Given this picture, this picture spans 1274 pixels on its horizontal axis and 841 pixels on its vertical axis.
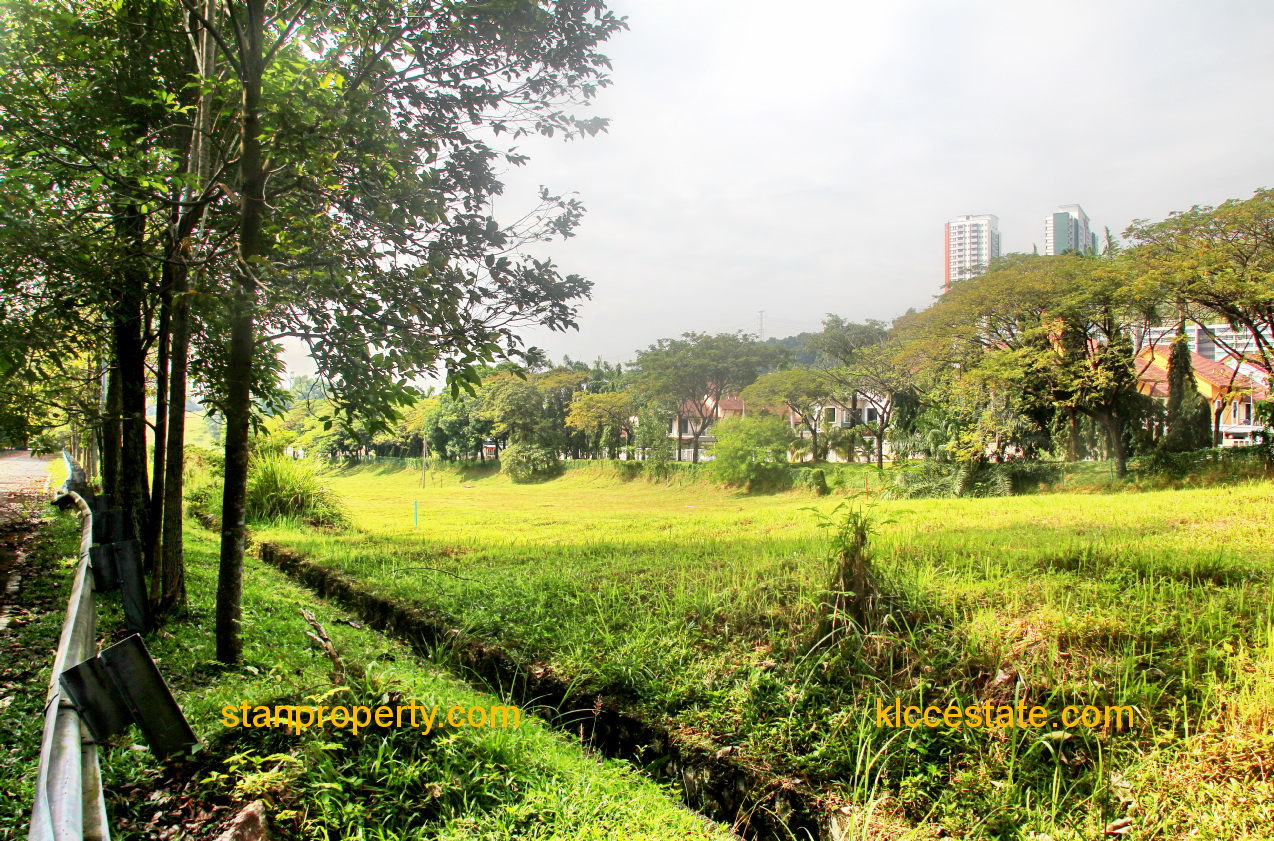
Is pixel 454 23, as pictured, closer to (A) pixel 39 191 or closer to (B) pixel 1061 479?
(A) pixel 39 191

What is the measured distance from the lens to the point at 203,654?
2984 millimetres

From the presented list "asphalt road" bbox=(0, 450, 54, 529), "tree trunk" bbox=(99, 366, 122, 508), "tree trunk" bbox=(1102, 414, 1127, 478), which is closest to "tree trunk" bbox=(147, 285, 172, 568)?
"tree trunk" bbox=(99, 366, 122, 508)

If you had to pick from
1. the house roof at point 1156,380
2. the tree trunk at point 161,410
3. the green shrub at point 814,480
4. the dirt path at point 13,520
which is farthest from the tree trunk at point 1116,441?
the dirt path at point 13,520

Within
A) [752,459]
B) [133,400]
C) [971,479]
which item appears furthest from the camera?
[752,459]

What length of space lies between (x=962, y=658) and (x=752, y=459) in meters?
12.2

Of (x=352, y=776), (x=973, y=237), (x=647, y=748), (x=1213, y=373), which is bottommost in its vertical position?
(x=647, y=748)

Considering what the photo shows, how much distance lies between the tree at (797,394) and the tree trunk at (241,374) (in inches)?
820

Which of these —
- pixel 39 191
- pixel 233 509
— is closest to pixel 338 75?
pixel 39 191

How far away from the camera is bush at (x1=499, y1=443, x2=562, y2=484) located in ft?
69.9

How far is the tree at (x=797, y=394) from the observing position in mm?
22859

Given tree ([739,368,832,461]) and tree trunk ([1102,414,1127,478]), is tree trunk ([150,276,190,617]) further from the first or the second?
tree ([739,368,832,461])

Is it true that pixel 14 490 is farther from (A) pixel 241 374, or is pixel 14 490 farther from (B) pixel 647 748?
(B) pixel 647 748

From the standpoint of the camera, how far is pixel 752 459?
14.6m

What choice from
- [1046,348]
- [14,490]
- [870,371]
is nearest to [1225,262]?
[1046,348]
